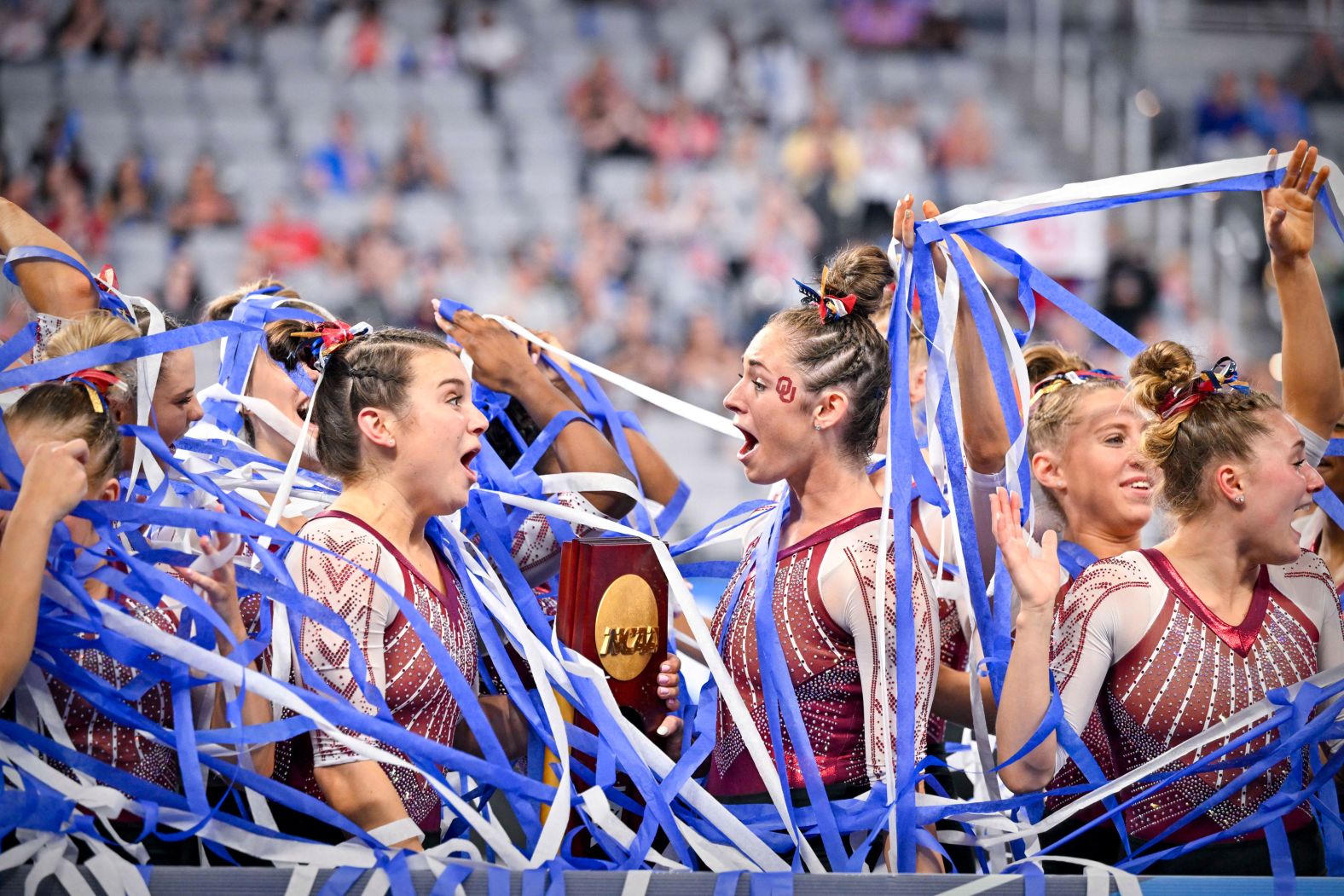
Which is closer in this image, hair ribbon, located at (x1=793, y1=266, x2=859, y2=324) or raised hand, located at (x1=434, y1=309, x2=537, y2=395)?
hair ribbon, located at (x1=793, y1=266, x2=859, y2=324)

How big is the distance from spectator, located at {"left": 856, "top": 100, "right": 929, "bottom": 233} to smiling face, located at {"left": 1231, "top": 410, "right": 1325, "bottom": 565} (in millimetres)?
8585

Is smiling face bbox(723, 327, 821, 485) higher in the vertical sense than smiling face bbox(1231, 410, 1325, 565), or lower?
higher

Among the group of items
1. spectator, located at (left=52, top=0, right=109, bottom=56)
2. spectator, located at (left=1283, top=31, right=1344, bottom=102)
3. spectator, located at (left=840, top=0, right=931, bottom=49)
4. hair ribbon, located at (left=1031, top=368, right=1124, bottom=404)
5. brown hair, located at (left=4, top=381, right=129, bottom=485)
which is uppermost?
spectator, located at (left=840, top=0, right=931, bottom=49)

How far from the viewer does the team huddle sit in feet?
6.61

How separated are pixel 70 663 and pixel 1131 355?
6.24ft

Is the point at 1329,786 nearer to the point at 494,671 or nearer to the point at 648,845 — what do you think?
the point at 648,845

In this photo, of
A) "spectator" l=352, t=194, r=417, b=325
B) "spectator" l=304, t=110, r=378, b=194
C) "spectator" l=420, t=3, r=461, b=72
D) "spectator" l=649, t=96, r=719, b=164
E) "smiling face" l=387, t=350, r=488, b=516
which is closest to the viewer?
"smiling face" l=387, t=350, r=488, b=516

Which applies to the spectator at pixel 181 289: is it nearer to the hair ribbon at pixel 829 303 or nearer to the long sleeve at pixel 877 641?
the hair ribbon at pixel 829 303

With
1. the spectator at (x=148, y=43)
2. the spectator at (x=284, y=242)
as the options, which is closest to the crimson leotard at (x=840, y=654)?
the spectator at (x=284, y=242)

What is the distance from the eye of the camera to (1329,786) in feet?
7.07

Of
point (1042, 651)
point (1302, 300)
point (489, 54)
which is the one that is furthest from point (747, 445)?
point (489, 54)

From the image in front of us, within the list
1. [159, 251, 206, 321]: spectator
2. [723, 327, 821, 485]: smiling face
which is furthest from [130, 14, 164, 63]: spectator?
[723, 327, 821, 485]: smiling face

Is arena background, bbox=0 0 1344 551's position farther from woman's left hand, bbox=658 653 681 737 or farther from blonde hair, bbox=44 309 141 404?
blonde hair, bbox=44 309 141 404

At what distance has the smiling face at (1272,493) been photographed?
215 cm
